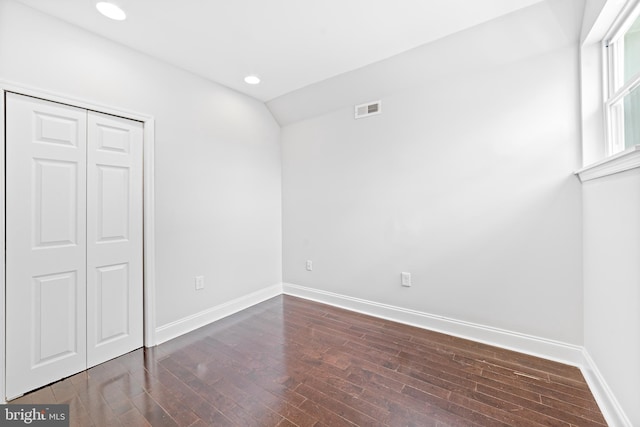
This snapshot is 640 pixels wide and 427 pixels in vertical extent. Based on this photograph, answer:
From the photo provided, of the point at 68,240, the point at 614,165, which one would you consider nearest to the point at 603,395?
the point at 614,165

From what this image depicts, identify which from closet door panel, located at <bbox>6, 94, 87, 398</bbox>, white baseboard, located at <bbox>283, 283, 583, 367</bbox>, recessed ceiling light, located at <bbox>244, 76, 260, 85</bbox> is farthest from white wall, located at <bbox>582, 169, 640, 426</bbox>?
closet door panel, located at <bbox>6, 94, 87, 398</bbox>

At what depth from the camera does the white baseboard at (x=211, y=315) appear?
99.3 inches

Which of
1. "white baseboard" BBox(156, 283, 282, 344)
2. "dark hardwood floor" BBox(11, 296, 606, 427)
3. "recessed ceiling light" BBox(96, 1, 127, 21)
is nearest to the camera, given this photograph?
"dark hardwood floor" BBox(11, 296, 606, 427)

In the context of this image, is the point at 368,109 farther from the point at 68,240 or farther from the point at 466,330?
the point at 68,240

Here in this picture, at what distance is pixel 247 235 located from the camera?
3361mm

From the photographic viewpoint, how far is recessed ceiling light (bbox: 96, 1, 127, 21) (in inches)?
72.1

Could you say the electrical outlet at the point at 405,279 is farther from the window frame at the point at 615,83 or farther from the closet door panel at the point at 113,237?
the closet door panel at the point at 113,237

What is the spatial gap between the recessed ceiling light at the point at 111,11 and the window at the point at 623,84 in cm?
325

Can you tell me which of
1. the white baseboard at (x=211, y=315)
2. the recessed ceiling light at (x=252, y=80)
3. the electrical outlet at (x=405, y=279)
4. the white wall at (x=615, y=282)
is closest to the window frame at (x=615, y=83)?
the white wall at (x=615, y=282)

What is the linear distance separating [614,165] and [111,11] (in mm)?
3312

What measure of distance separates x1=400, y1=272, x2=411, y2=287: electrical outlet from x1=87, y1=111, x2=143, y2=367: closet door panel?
2.51 meters

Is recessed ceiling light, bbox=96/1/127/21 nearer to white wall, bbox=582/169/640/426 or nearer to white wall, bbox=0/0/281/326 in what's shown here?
white wall, bbox=0/0/281/326

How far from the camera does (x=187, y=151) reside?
2.71m

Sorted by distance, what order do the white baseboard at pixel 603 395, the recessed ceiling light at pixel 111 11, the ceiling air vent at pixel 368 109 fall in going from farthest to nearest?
the ceiling air vent at pixel 368 109 < the recessed ceiling light at pixel 111 11 < the white baseboard at pixel 603 395
